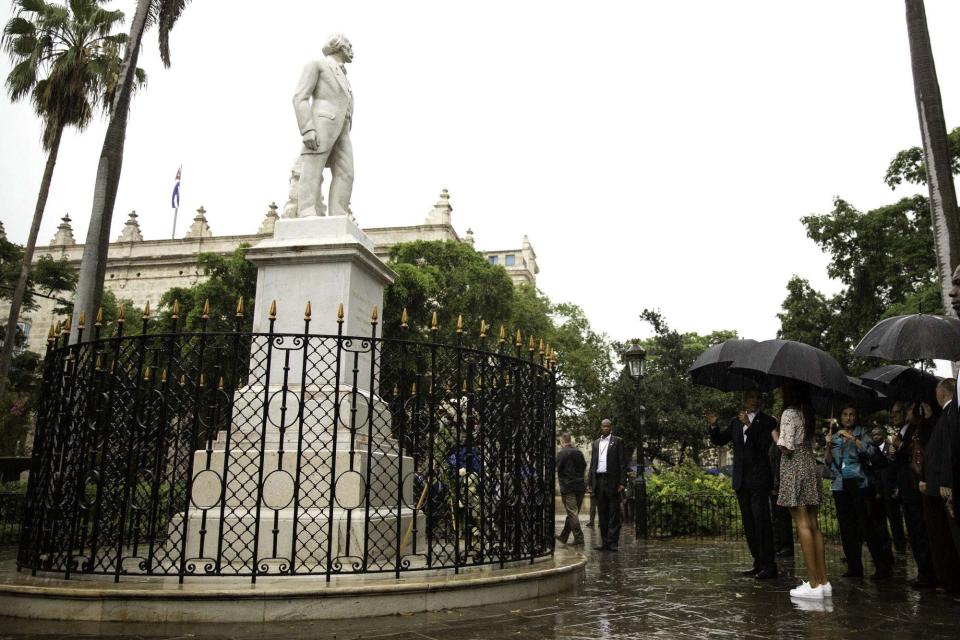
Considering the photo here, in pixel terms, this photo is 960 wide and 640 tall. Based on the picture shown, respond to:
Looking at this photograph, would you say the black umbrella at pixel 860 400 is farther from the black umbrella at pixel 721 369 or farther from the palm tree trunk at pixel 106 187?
the palm tree trunk at pixel 106 187

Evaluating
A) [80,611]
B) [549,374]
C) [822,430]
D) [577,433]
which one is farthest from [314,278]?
[577,433]

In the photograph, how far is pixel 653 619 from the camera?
18.1 feet

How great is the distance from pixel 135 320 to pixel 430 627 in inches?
1227

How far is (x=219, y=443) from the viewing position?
745 cm

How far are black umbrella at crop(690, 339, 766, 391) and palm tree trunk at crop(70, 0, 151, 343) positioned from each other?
36.3ft

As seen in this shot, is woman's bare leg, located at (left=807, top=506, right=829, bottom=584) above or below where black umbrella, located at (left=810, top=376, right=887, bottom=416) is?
below

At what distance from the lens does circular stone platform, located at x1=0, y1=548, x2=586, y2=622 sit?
16.2 feet

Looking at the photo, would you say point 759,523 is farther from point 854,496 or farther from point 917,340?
point 917,340

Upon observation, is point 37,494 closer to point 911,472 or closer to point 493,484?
point 493,484

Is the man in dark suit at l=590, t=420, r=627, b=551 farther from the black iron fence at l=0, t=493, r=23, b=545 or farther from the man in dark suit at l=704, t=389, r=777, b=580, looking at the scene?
the black iron fence at l=0, t=493, r=23, b=545

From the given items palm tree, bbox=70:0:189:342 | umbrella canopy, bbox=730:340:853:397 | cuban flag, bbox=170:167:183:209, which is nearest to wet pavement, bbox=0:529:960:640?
umbrella canopy, bbox=730:340:853:397

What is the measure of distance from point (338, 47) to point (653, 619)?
7384mm

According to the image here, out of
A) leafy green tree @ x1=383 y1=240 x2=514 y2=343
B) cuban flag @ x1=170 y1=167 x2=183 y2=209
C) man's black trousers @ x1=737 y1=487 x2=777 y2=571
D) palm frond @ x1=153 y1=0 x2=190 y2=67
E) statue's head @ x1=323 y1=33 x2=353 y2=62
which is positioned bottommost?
man's black trousers @ x1=737 y1=487 x2=777 y2=571

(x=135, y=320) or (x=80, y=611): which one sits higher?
(x=135, y=320)
